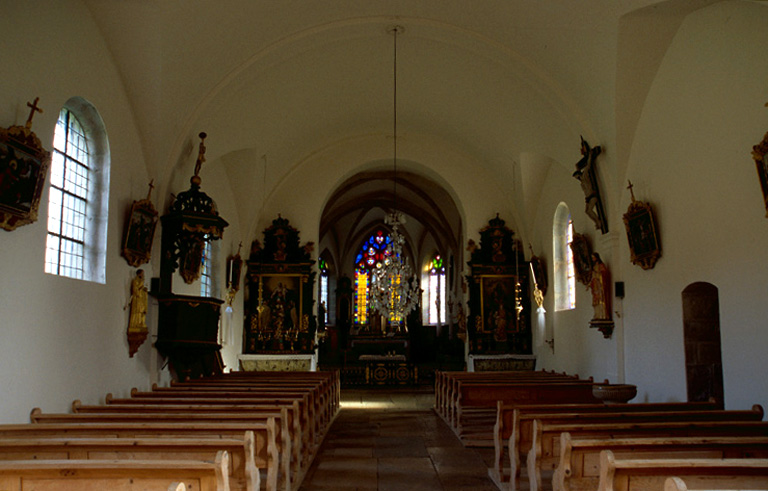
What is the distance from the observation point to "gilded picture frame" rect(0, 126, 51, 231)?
6.51 m

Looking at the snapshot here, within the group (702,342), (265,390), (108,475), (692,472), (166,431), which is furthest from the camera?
(702,342)

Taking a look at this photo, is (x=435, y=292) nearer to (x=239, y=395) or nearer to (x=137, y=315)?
(x=137, y=315)

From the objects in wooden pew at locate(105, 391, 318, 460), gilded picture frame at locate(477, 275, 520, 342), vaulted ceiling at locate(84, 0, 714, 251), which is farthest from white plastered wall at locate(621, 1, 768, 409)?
gilded picture frame at locate(477, 275, 520, 342)

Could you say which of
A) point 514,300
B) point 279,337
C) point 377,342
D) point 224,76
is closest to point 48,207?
point 224,76

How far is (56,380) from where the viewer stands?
7.88 meters

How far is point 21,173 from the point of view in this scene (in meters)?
6.74

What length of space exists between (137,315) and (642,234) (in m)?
7.85

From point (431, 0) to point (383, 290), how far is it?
21.3 ft

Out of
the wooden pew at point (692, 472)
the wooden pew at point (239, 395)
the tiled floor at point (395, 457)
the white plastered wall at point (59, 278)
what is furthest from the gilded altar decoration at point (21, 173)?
the wooden pew at point (692, 472)

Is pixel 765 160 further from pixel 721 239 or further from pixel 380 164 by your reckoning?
pixel 380 164

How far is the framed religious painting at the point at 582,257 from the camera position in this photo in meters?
12.9

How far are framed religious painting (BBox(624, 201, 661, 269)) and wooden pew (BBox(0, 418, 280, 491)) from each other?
6.93 meters

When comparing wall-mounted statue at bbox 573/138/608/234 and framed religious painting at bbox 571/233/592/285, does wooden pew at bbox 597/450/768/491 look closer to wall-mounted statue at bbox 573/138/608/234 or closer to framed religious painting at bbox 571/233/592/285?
wall-mounted statue at bbox 573/138/608/234

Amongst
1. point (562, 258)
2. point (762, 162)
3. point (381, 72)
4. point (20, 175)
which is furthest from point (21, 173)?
point (562, 258)
